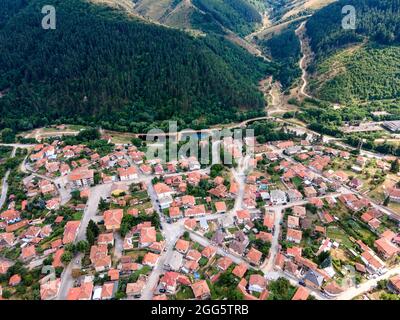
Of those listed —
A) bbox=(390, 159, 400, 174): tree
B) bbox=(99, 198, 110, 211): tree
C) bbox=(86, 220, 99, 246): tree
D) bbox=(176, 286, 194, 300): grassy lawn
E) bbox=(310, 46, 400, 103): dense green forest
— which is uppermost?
bbox=(310, 46, 400, 103): dense green forest

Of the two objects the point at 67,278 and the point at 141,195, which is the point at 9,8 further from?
the point at 67,278

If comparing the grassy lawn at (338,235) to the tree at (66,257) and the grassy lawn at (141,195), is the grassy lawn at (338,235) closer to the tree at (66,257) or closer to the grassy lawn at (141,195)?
the grassy lawn at (141,195)

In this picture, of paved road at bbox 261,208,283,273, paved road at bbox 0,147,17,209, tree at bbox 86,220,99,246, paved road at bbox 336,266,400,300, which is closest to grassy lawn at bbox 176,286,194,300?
paved road at bbox 261,208,283,273

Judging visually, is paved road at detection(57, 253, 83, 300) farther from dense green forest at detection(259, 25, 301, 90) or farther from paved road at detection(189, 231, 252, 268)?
dense green forest at detection(259, 25, 301, 90)

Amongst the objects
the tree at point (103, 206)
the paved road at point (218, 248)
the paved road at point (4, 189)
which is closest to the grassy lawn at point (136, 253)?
the paved road at point (218, 248)
